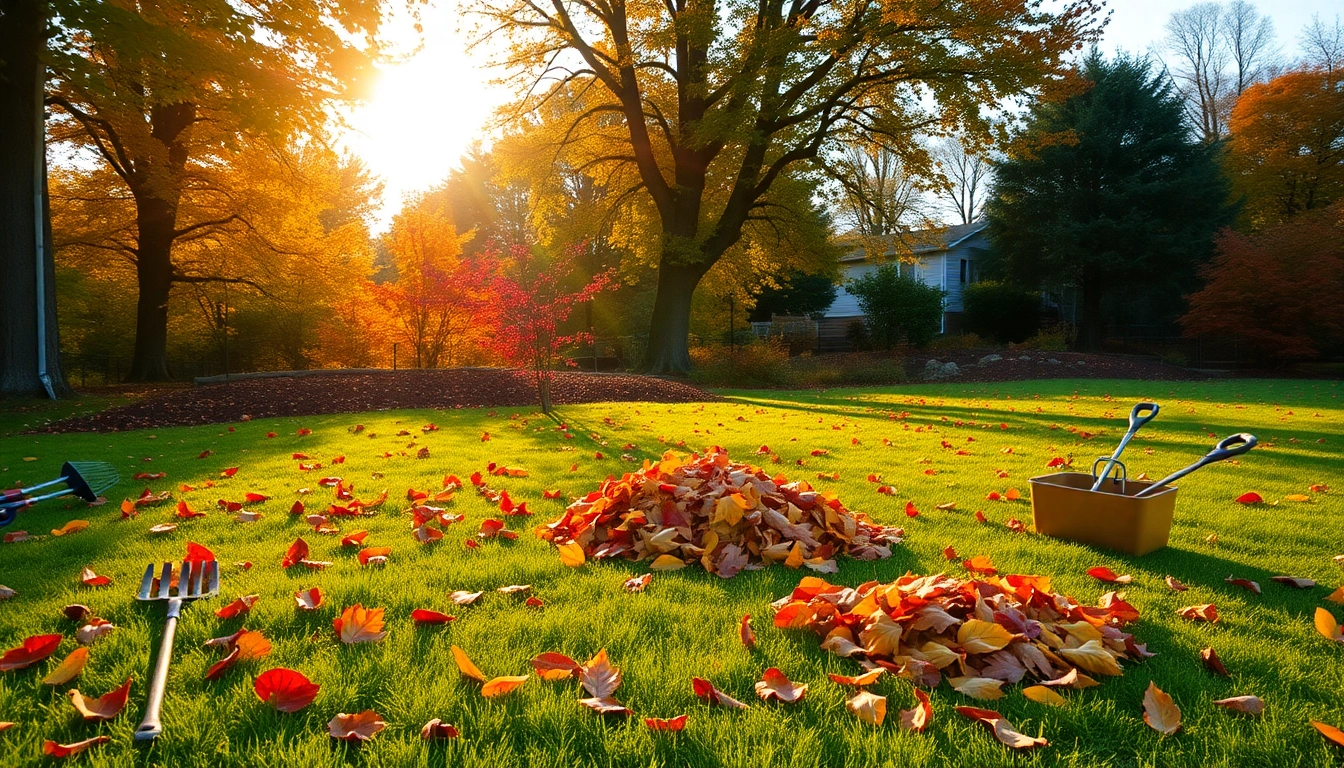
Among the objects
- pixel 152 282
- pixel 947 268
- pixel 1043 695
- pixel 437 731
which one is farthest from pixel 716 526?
pixel 947 268

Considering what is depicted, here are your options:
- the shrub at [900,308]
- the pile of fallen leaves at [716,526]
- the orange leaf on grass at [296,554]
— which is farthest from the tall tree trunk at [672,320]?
the orange leaf on grass at [296,554]

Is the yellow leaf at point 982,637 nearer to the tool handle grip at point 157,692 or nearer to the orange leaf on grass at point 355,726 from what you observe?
the orange leaf on grass at point 355,726

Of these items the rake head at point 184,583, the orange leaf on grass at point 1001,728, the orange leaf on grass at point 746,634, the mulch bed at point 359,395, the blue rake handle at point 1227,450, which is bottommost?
the orange leaf on grass at point 1001,728

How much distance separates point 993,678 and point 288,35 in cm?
1365

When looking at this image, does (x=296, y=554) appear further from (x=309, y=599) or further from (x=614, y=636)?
(x=614, y=636)

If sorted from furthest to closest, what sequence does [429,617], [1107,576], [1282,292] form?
[1282,292] < [1107,576] < [429,617]

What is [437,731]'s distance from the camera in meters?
1.68

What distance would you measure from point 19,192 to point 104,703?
488 inches

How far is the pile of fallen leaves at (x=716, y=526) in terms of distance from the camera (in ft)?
10.0

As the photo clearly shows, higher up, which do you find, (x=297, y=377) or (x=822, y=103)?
(x=822, y=103)

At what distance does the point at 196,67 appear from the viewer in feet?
32.8

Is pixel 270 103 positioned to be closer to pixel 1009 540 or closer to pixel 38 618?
pixel 38 618

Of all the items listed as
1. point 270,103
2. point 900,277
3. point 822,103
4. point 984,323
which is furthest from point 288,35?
point 984,323

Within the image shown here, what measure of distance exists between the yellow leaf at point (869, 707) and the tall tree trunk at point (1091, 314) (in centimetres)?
2833
